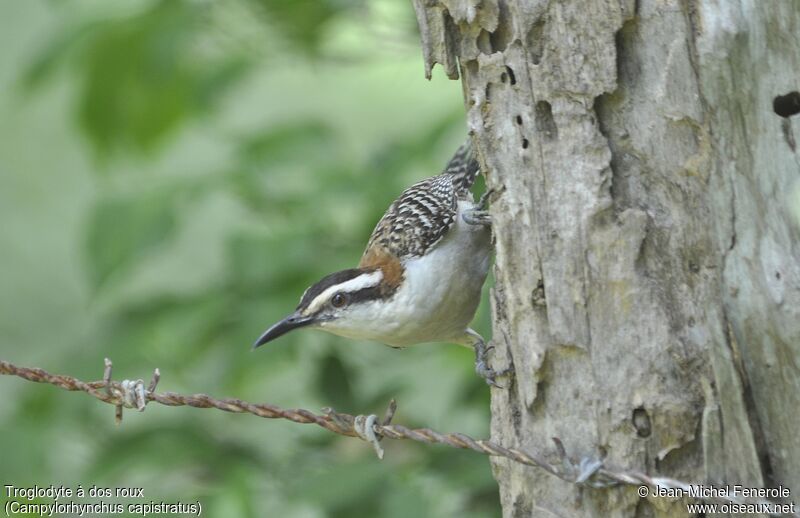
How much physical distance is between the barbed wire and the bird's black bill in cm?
98

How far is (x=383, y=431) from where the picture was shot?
3021 millimetres

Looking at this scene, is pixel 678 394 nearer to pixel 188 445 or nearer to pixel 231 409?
pixel 231 409

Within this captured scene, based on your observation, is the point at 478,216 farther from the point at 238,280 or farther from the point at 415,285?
the point at 238,280

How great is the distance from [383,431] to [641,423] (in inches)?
28.7

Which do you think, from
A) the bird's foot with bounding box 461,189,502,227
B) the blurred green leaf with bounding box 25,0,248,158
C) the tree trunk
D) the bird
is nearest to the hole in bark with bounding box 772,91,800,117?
the tree trunk

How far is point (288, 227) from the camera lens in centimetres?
490

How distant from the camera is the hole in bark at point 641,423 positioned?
2721 millimetres

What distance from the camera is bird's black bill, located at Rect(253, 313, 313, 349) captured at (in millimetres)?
4141

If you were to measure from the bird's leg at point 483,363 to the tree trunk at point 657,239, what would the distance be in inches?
6.4

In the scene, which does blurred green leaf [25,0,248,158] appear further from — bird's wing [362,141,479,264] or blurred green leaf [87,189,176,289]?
bird's wing [362,141,479,264]

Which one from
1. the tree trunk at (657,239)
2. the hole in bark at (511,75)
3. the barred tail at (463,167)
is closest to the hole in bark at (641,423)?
the tree trunk at (657,239)

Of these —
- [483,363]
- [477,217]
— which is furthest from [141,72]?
[483,363]

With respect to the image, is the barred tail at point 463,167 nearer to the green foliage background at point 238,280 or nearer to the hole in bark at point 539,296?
the green foliage background at point 238,280

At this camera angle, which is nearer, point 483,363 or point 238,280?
point 483,363
